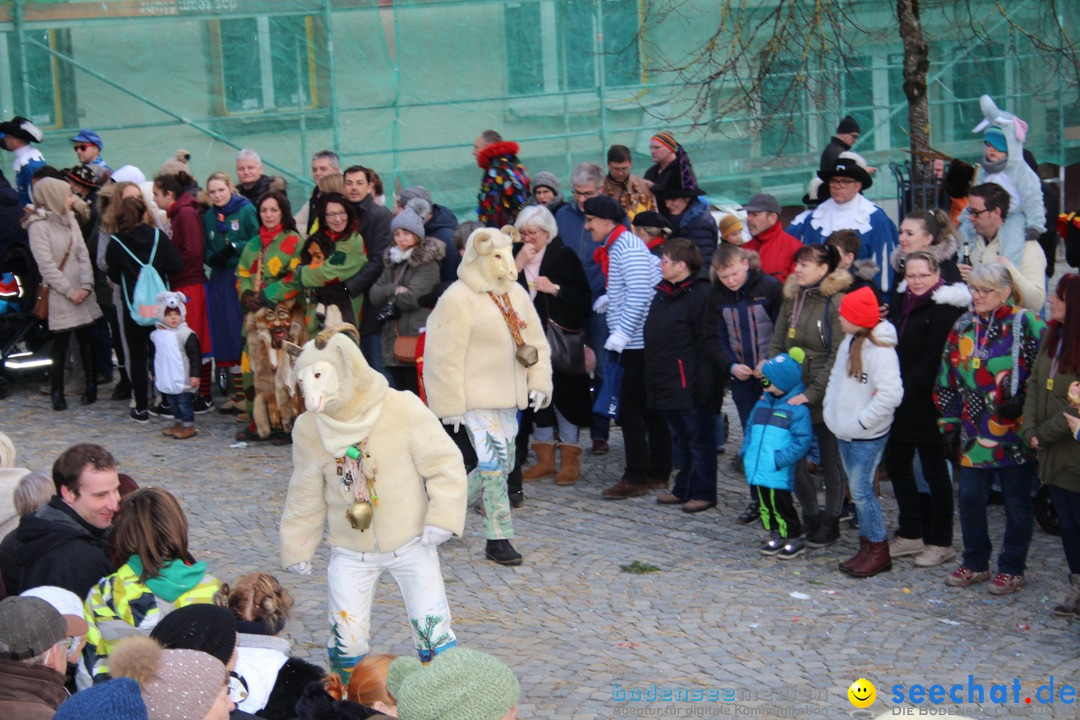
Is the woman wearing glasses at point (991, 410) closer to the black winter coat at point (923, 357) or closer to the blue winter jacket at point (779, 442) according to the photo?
the black winter coat at point (923, 357)

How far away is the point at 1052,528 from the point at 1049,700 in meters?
2.62

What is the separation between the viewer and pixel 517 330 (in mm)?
8219

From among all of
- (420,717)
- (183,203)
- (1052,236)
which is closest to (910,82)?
(1052,236)

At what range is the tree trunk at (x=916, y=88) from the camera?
11.1 metres

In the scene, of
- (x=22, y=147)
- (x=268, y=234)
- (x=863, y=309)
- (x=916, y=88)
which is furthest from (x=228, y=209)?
(x=863, y=309)

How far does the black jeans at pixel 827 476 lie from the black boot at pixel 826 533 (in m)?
0.03

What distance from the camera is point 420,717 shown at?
3629 millimetres

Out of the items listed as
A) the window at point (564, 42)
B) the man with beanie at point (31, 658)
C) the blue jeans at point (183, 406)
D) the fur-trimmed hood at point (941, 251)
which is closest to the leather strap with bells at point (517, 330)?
the fur-trimmed hood at point (941, 251)

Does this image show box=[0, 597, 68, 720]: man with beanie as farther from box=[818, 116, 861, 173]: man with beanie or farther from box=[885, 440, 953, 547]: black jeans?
box=[818, 116, 861, 173]: man with beanie

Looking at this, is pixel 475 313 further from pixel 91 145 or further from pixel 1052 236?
pixel 91 145

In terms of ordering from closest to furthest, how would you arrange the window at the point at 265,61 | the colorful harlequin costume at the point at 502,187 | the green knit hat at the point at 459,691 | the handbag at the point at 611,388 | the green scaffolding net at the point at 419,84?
the green knit hat at the point at 459,691 < the handbag at the point at 611,388 < the colorful harlequin costume at the point at 502,187 < the green scaffolding net at the point at 419,84 < the window at the point at 265,61

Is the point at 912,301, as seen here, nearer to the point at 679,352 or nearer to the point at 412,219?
the point at 679,352

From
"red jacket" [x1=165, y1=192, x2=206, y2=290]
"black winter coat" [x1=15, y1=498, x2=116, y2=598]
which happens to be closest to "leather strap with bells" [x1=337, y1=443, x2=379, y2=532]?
"black winter coat" [x1=15, y1=498, x2=116, y2=598]

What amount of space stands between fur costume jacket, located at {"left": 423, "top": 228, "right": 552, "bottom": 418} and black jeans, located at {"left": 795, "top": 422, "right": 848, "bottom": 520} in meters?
1.80
